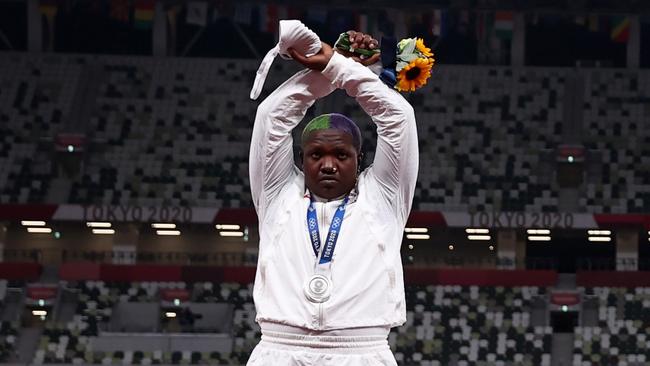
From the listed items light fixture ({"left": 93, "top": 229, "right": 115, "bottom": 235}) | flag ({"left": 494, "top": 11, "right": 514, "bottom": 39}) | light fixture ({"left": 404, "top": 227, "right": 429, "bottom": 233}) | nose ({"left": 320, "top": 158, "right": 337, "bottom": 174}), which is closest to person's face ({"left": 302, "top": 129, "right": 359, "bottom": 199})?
nose ({"left": 320, "top": 158, "right": 337, "bottom": 174})

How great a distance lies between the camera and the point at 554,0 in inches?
1810

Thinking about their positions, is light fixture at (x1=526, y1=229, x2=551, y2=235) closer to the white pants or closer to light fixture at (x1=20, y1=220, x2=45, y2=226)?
light fixture at (x1=20, y1=220, x2=45, y2=226)

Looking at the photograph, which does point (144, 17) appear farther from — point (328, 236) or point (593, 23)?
point (328, 236)

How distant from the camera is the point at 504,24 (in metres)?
46.3

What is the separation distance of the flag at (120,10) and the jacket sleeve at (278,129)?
39.1 metres

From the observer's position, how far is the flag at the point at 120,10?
45781mm

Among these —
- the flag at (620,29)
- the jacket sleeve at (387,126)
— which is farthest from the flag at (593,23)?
the jacket sleeve at (387,126)

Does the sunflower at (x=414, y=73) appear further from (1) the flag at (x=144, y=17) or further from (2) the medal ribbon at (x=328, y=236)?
(1) the flag at (x=144, y=17)

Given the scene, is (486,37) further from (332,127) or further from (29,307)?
(332,127)

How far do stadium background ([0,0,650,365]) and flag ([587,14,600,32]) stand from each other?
2.7 inches

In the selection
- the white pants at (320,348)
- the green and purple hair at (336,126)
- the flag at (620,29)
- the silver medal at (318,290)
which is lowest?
the white pants at (320,348)

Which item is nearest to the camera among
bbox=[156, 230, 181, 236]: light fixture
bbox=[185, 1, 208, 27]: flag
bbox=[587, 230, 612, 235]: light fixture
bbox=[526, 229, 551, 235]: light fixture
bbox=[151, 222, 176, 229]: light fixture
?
bbox=[526, 229, 551, 235]: light fixture

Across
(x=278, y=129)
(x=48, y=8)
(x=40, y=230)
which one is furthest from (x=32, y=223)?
(x=278, y=129)

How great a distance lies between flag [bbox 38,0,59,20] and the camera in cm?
4606
